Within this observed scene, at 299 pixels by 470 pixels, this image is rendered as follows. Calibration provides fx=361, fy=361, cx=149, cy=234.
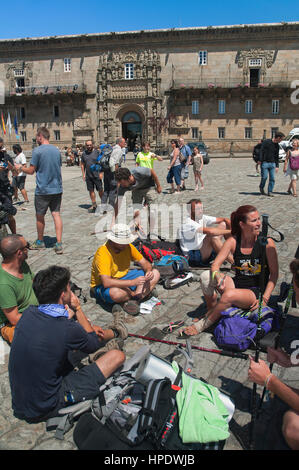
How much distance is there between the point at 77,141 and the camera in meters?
38.7

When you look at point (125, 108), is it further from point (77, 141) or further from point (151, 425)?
point (151, 425)

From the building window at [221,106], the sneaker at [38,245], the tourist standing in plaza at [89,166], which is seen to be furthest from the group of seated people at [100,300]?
the building window at [221,106]

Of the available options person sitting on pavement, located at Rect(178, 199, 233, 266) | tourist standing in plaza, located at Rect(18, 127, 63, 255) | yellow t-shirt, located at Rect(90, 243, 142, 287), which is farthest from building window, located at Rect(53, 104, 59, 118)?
yellow t-shirt, located at Rect(90, 243, 142, 287)

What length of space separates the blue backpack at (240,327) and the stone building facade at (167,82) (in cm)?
3528

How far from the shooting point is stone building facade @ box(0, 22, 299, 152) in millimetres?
36188

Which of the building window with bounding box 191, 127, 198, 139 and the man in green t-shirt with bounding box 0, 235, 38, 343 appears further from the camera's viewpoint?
the building window with bounding box 191, 127, 198, 139

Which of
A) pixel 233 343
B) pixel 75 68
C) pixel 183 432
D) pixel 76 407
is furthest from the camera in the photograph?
pixel 75 68

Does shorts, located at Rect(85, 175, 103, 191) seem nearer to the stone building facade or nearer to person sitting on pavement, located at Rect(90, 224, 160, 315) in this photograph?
person sitting on pavement, located at Rect(90, 224, 160, 315)

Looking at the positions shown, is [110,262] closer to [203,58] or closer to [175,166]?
[175,166]

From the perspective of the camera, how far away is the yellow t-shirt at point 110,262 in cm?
429

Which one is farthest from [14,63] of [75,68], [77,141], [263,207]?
[263,207]

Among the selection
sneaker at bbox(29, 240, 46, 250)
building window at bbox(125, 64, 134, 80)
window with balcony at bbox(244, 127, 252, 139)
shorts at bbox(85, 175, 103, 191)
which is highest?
building window at bbox(125, 64, 134, 80)

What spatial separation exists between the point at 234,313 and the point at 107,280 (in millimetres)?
1484

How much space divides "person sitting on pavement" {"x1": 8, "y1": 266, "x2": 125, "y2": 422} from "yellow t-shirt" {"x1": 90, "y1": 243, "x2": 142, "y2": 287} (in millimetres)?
1370
